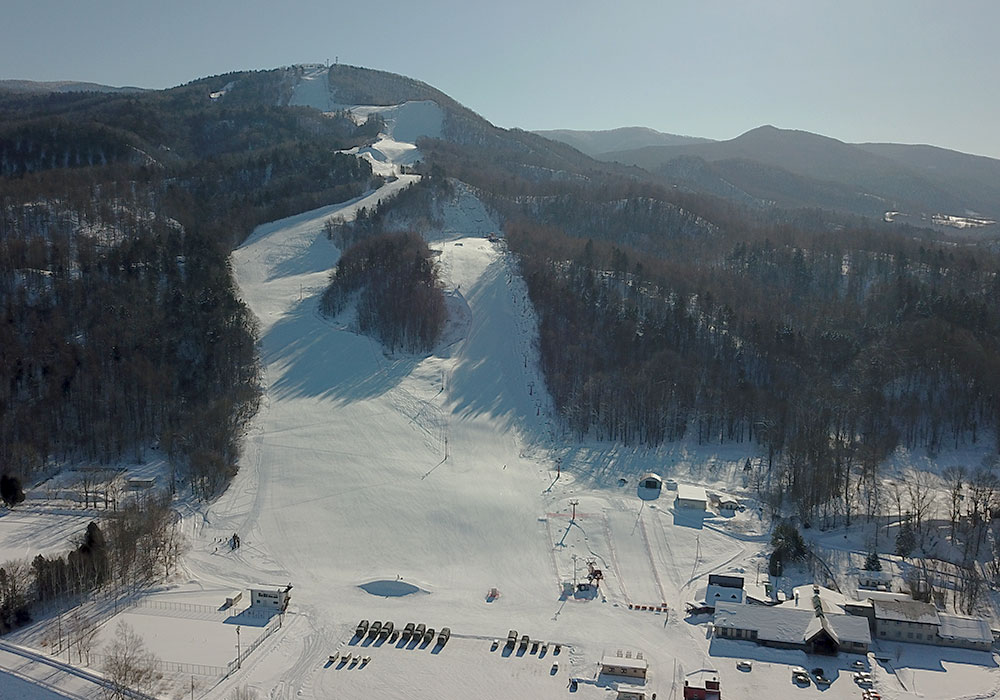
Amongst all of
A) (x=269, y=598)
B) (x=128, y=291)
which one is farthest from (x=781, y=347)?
(x=128, y=291)

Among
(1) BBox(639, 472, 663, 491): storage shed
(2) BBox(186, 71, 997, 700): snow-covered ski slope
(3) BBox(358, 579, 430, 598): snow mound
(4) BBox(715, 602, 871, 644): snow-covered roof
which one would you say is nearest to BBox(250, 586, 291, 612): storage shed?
(2) BBox(186, 71, 997, 700): snow-covered ski slope

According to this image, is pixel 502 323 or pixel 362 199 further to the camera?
pixel 362 199

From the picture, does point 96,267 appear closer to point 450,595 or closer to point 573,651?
point 450,595

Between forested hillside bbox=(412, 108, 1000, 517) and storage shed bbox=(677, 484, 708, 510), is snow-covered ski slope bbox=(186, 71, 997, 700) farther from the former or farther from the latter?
forested hillside bbox=(412, 108, 1000, 517)

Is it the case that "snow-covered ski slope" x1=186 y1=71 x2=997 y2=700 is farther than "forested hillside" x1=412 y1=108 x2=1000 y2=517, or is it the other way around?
"forested hillside" x1=412 y1=108 x2=1000 y2=517

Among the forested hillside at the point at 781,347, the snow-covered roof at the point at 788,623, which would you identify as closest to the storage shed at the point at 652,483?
the forested hillside at the point at 781,347

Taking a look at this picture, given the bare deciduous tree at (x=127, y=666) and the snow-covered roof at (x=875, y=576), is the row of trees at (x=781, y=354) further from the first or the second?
the bare deciduous tree at (x=127, y=666)

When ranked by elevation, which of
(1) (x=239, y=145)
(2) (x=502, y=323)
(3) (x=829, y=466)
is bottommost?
(3) (x=829, y=466)

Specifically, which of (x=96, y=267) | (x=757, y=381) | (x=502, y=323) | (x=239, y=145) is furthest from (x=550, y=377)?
(x=239, y=145)
